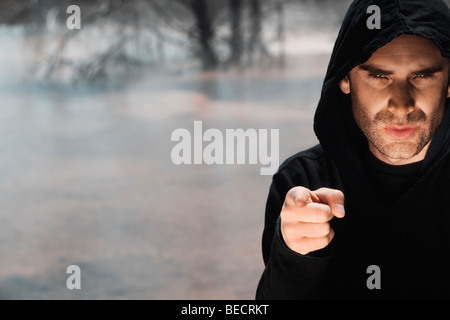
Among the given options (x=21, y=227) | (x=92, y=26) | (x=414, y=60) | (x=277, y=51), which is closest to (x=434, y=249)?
(x=414, y=60)

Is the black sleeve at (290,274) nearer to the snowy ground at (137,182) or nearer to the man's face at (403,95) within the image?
the man's face at (403,95)

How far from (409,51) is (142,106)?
10.3 ft

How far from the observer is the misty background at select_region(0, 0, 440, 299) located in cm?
280

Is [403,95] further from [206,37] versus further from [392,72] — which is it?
[206,37]

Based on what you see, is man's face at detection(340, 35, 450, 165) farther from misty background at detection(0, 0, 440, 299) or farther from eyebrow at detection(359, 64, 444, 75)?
misty background at detection(0, 0, 440, 299)

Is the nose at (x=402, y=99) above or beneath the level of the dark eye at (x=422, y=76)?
beneath

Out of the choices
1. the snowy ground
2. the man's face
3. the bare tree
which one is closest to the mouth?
the man's face

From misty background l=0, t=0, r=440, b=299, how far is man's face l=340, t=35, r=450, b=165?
77.1 inches

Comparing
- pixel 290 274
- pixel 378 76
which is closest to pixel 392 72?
pixel 378 76

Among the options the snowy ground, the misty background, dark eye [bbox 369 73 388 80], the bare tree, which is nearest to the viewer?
dark eye [bbox 369 73 388 80]

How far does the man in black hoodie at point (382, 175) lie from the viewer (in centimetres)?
66

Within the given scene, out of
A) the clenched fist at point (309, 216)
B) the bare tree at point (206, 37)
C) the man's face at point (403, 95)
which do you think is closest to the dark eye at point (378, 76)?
the man's face at point (403, 95)
